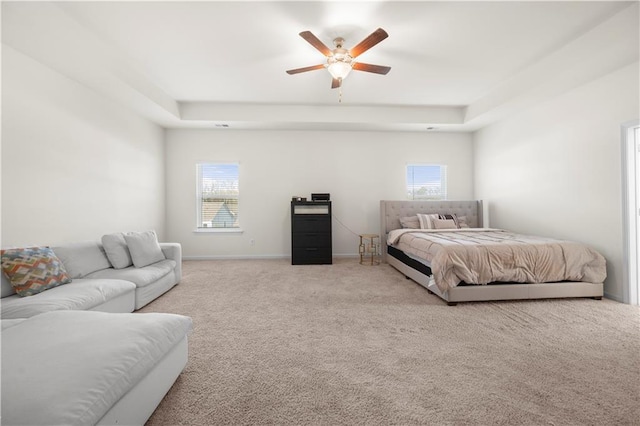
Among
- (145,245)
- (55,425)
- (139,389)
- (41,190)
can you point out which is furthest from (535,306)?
(41,190)

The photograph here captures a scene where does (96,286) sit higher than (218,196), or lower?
lower

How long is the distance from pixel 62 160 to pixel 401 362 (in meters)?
4.08

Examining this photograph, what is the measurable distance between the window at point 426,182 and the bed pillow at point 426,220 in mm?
762

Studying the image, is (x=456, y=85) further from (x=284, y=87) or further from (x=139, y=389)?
(x=139, y=389)

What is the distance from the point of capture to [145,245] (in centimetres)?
329

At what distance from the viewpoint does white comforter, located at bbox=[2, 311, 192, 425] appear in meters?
0.85

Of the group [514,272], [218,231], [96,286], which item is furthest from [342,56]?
[218,231]

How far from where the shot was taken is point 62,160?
302 cm

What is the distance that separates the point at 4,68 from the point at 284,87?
9.58 ft

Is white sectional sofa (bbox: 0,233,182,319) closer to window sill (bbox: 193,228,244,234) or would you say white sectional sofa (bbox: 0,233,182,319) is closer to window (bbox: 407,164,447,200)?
window sill (bbox: 193,228,244,234)

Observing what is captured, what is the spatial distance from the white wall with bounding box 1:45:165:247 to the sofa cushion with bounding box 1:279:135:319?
0.90m

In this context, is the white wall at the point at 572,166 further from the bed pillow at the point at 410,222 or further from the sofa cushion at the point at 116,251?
the sofa cushion at the point at 116,251

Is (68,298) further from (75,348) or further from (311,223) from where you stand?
(311,223)

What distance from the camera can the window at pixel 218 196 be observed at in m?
5.39
